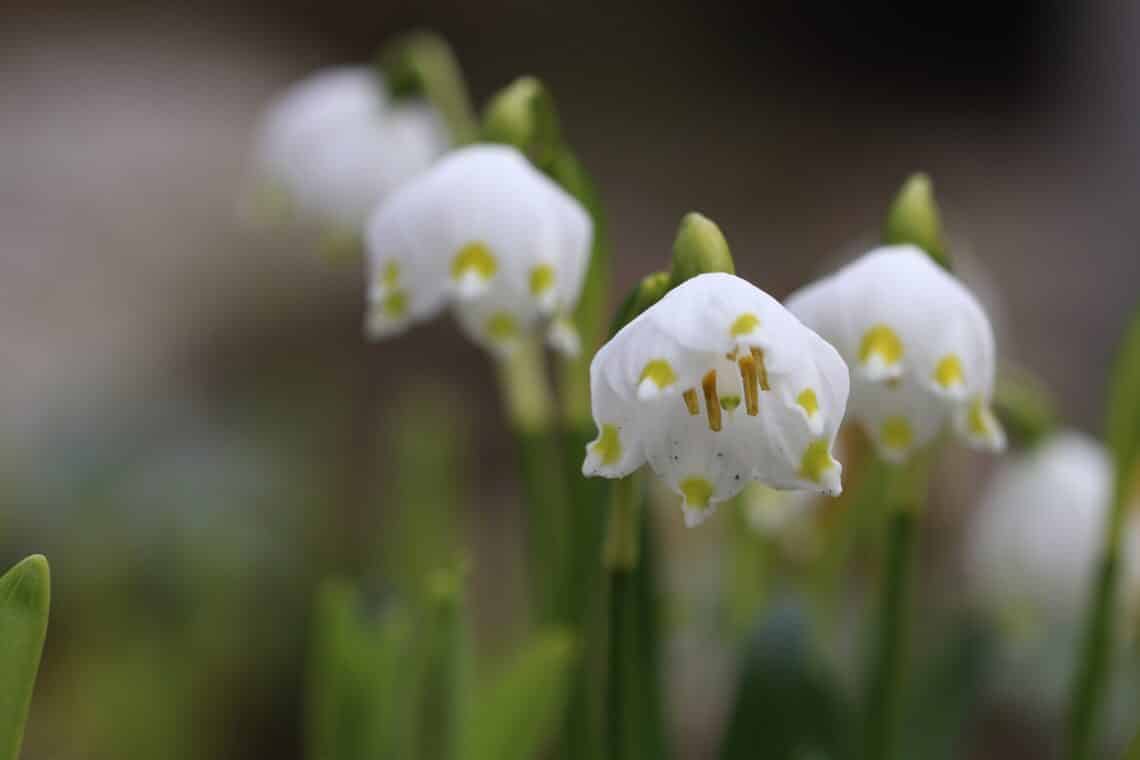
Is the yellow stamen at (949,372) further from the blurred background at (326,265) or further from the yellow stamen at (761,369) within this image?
the blurred background at (326,265)

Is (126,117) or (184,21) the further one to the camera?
(184,21)

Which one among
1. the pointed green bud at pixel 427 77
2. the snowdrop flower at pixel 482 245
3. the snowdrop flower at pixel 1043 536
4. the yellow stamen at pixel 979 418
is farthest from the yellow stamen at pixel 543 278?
the snowdrop flower at pixel 1043 536

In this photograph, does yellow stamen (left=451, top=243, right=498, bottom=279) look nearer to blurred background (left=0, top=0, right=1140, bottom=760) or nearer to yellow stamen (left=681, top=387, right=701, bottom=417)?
Answer: yellow stamen (left=681, top=387, right=701, bottom=417)

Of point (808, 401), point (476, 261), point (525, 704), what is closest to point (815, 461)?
point (808, 401)

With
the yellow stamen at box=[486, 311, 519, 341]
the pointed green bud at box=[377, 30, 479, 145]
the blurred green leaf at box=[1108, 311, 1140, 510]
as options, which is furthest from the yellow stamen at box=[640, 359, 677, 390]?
the pointed green bud at box=[377, 30, 479, 145]

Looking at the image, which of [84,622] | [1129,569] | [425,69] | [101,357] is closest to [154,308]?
[101,357]

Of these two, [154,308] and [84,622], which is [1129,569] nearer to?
[84,622]
